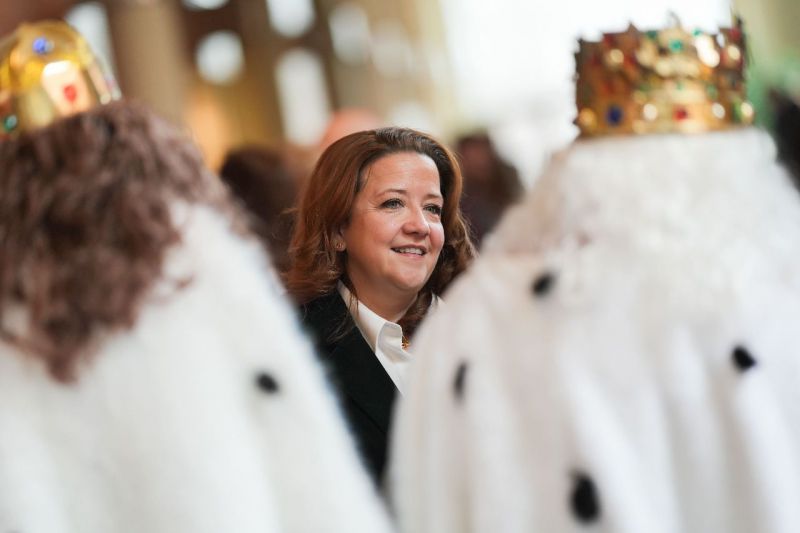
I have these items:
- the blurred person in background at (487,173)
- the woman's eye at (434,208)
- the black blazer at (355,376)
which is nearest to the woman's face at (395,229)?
the woman's eye at (434,208)

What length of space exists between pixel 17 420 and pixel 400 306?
1.40 meters

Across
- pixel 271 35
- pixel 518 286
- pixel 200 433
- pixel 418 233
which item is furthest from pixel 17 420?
pixel 271 35

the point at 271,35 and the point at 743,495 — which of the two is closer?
the point at 743,495

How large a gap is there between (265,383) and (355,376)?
3.11 feet

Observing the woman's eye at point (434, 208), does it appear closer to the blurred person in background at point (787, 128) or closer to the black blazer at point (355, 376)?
the black blazer at point (355, 376)

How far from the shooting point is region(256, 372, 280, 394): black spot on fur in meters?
2.18

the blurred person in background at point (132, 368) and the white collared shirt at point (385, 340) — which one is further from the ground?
the blurred person in background at point (132, 368)

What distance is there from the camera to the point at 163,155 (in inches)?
86.8

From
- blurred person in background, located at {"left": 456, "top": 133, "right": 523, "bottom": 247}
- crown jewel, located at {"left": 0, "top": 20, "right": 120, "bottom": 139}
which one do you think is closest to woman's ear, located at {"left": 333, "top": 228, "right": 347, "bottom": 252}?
crown jewel, located at {"left": 0, "top": 20, "right": 120, "bottom": 139}

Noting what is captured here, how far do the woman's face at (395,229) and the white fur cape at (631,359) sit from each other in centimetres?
97

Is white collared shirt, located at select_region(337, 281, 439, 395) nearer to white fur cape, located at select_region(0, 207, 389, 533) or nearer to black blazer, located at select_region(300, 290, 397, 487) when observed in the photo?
black blazer, located at select_region(300, 290, 397, 487)

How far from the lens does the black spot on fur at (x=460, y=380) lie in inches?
87.2

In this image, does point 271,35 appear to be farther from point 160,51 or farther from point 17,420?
point 17,420

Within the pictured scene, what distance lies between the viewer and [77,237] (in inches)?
84.2
